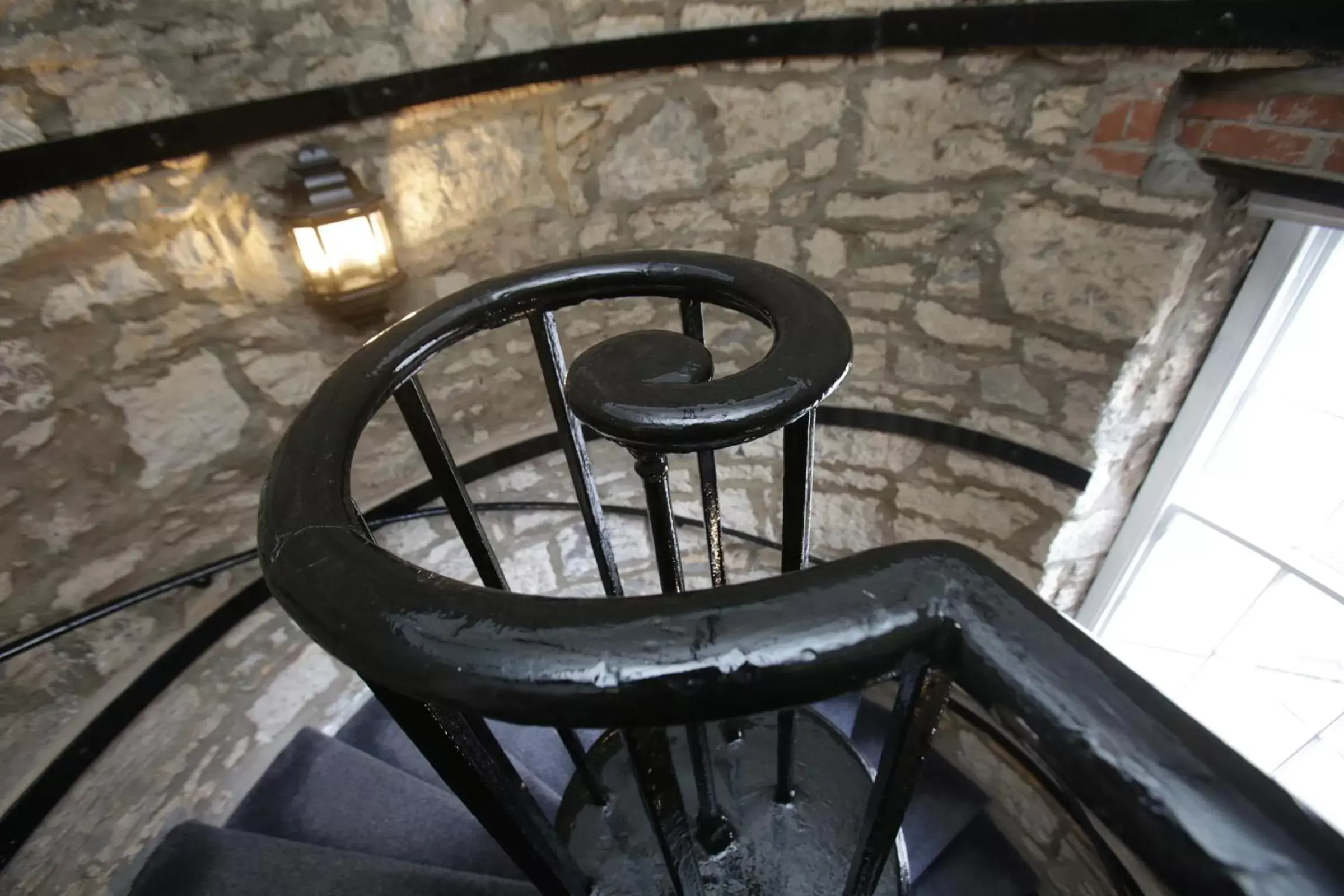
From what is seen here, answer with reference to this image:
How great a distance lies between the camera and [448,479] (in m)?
0.86

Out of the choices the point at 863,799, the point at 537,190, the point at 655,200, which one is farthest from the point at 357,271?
the point at 863,799

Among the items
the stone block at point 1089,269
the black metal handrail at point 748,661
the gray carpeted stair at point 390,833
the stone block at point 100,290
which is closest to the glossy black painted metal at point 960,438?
the stone block at point 1089,269

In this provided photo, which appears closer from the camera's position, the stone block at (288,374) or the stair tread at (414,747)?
the stone block at (288,374)

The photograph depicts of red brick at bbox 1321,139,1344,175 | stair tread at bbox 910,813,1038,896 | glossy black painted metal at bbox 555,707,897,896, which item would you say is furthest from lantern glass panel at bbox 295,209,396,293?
stair tread at bbox 910,813,1038,896

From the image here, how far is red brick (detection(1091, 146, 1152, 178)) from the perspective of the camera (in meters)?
1.36

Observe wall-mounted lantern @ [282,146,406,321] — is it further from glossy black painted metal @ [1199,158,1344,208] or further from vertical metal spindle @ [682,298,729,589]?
glossy black painted metal @ [1199,158,1344,208]

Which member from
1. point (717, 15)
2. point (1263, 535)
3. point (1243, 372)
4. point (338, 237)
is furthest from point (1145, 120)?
point (338, 237)

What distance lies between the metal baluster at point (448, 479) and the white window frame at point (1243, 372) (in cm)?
158

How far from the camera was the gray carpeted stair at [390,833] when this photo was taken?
1.19 meters

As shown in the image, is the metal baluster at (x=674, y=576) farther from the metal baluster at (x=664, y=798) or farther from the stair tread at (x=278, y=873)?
the stair tread at (x=278, y=873)

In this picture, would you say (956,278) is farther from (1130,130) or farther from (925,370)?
(1130,130)

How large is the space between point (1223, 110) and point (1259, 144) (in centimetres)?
9

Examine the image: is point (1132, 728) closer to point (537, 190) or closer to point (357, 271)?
point (357, 271)

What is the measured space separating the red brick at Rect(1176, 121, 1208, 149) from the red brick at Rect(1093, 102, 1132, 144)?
9cm
